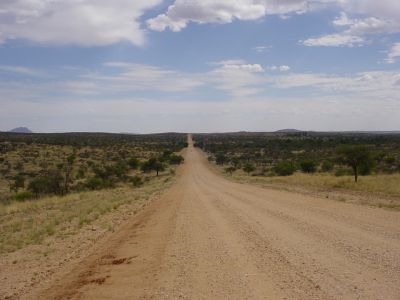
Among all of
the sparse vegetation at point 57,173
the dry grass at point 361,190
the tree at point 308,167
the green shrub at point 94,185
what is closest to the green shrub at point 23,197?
the sparse vegetation at point 57,173

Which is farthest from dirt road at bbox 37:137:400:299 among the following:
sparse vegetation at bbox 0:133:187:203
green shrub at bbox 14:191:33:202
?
sparse vegetation at bbox 0:133:187:203

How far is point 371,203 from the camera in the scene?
21.6 meters

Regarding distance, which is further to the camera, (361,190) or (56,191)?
(56,191)

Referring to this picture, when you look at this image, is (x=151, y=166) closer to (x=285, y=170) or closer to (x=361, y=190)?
(x=285, y=170)

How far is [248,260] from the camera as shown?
1045 cm

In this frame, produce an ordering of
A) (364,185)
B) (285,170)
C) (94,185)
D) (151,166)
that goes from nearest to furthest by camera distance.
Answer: (364,185) < (94,185) < (285,170) < (151,166)

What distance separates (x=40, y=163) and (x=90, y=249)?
53.0 m

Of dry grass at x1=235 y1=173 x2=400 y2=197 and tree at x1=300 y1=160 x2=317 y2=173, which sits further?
tree at x1=300 y1=160 x2=317 y2=173

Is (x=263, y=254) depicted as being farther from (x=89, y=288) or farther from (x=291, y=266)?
(x=89, y=288)

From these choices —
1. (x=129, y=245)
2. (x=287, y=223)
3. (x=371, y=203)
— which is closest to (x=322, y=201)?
(x=371, y=203)

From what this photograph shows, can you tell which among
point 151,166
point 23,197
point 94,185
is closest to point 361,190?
point 23,197

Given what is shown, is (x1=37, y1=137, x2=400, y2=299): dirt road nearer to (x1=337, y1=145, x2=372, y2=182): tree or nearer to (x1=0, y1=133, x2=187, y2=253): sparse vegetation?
(x1=0, y1=133, x2=187, y2=253): sparse vegetation

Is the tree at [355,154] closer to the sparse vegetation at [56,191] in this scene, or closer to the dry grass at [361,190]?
the dry grass at [361,190]

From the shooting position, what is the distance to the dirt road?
8.24 m
